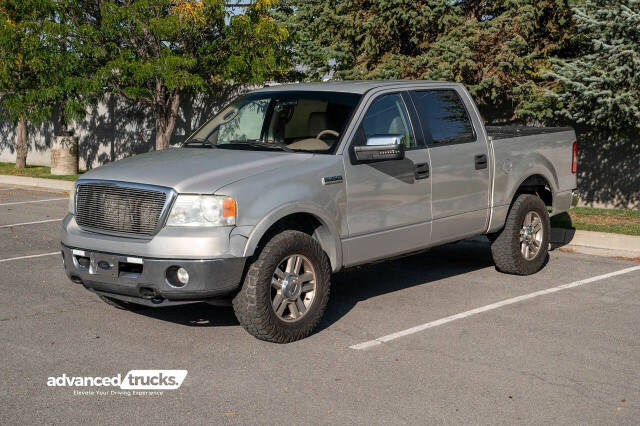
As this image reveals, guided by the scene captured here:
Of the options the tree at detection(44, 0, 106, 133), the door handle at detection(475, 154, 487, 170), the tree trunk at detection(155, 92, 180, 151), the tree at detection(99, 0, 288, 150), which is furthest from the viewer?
the tree trunk at detection(155, 92, 180, 151)

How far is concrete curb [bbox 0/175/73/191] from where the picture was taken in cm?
1814

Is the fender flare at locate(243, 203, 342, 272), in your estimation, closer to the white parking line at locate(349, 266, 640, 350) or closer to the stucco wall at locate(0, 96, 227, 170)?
the white parking line at locate(349, 266, 640, 350)

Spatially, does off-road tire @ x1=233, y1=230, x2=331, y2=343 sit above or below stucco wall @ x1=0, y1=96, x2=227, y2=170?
below

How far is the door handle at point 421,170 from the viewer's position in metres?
7.45

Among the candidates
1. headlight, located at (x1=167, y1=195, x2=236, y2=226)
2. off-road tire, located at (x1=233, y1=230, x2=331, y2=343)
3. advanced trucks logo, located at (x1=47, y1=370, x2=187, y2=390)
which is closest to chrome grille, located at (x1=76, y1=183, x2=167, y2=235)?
headlight, located at (x1=167, y1=195, x2=236, y2=226)

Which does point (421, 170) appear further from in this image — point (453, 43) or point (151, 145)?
point (151, 145)

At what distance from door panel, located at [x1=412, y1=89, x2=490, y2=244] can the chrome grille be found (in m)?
2.68

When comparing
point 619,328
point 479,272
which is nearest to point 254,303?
point 619,328

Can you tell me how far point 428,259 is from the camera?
32.8 ft

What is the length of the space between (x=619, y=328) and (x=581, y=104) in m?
6.95

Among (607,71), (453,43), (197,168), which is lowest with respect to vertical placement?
(197,168)

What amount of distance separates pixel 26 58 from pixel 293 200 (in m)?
13.3

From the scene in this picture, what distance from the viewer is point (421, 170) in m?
7.49

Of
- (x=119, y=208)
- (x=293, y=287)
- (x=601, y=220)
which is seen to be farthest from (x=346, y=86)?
(x=601, y=220)
